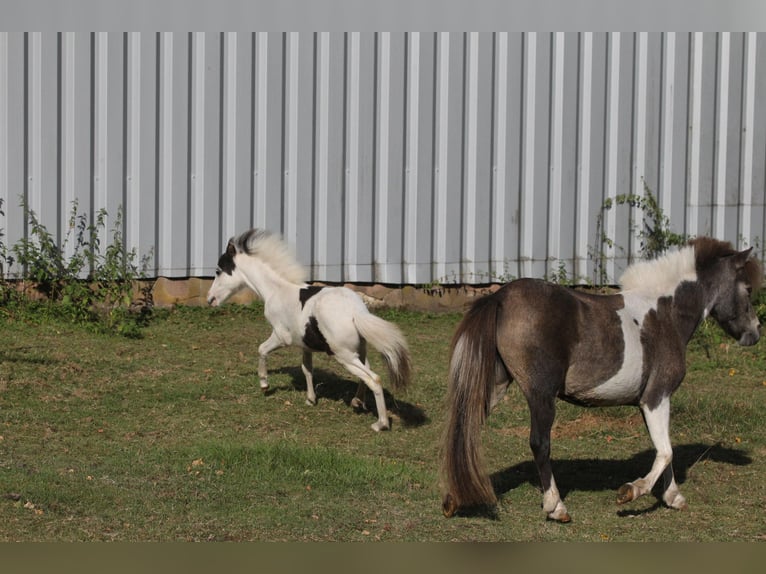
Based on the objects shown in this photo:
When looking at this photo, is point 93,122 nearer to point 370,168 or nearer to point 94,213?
point 94,213

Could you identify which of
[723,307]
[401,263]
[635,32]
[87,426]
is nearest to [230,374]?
[87,426]

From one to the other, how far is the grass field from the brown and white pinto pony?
1.20 ft

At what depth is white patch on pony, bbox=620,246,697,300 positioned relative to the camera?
761cm

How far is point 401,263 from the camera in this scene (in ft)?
45.1

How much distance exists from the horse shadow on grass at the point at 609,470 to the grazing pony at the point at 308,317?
4.85 ft

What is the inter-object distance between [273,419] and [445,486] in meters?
3.17

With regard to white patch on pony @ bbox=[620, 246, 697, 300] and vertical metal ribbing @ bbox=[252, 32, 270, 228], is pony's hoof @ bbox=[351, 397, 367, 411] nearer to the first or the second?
white patch on pony @ bbox=[620, 246, 697, 300]

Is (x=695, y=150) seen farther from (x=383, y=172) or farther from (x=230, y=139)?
(x=230, y=139)

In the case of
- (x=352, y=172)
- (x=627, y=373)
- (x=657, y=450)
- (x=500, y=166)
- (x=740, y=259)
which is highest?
(x=500, y=166)

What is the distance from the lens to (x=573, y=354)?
7.09 meters

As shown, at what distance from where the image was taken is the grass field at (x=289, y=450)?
7.07 metres

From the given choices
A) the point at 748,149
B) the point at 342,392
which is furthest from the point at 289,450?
the point at 748,149

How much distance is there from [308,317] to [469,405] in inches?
128

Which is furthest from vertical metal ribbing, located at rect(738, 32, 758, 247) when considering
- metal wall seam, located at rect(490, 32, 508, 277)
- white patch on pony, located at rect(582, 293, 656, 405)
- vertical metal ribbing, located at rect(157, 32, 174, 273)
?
white patch on pony, located at rect(582, 293, 656, 405)
